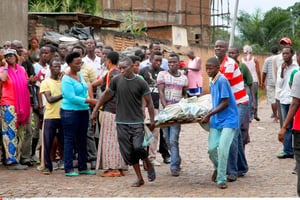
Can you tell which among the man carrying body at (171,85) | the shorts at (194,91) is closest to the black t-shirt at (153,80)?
the man carrying body at (171,85)

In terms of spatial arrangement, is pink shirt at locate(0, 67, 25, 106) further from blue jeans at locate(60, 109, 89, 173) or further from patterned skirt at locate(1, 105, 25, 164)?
blue jeans at locate(60, 109, 89, 173)

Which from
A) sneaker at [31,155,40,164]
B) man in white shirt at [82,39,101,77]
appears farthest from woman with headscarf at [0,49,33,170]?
man in white shirt at [82,39,101,77]

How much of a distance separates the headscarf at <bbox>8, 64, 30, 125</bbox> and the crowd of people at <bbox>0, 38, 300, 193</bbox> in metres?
0.02

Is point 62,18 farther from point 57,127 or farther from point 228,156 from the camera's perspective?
point 228,156

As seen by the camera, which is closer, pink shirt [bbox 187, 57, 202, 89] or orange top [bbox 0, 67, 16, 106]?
orange top [bbox 0, 67, 16, 106]

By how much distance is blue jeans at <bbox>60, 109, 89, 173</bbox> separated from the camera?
7.91m

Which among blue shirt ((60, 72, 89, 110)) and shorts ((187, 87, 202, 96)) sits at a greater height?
blue shirt ((60, 72, 89, 110))

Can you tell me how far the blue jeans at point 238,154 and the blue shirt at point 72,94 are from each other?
7.69ft

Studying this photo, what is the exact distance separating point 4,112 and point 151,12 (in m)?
29.7

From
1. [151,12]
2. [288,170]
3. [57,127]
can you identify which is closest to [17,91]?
[57,127]

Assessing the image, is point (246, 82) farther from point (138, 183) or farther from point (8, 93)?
point (8, 93)

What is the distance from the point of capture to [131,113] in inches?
278

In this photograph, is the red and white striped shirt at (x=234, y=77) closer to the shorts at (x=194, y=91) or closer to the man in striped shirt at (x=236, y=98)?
the man in striped shirt at (x=236, y=98)

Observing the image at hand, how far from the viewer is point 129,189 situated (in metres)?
6.95
